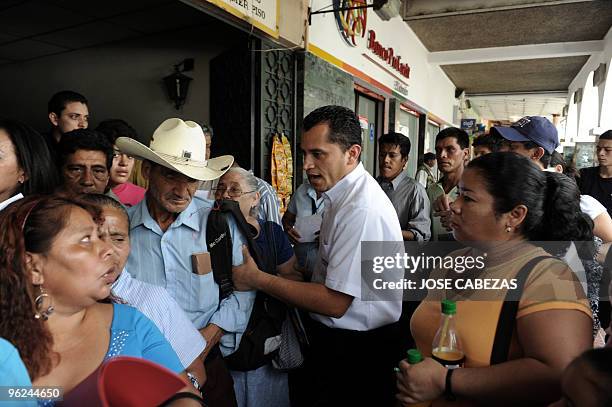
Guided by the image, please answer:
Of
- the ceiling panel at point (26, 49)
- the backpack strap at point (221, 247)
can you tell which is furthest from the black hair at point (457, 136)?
the ceiling panel at point (26, 49)

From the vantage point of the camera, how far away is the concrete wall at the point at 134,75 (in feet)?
14.2

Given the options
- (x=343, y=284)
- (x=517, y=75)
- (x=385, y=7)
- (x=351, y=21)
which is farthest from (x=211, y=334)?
(x=517, y=75)

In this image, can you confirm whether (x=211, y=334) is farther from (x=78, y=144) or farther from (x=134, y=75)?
(x=134, y=75)

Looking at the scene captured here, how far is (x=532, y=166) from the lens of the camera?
1.14 m

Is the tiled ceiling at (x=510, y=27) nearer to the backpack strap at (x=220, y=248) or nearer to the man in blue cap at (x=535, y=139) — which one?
the man in blue cap at (x=535, y=139)

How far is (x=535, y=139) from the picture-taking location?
7.14 feet

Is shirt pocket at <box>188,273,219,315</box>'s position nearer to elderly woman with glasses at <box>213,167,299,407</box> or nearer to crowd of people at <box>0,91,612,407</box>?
crowd of people at <box>0,91,612,407</box>

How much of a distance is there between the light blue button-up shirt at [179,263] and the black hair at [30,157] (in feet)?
1.31

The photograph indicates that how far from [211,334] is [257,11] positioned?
2.83 meters

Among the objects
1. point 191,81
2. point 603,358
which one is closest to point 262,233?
point 603,358

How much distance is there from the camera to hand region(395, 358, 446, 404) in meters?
1.03

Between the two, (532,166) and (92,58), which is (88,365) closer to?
(532,166)

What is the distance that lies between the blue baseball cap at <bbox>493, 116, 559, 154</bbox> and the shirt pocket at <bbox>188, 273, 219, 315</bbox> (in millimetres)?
1745

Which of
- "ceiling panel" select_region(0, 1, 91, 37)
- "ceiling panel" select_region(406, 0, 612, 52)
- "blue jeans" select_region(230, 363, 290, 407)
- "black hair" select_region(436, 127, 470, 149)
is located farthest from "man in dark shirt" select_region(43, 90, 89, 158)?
"ceiling panel" select_region(406, 0, 612, 52)
